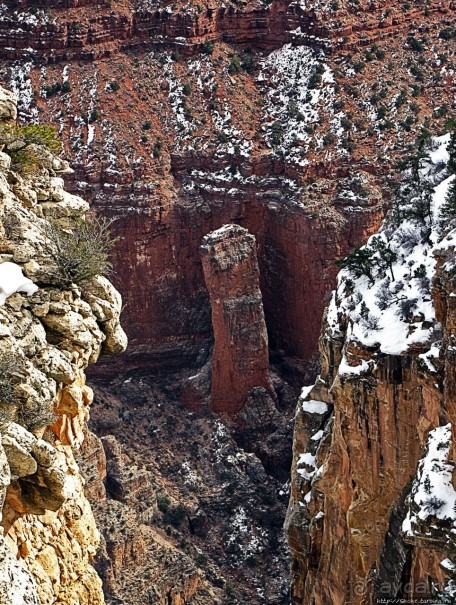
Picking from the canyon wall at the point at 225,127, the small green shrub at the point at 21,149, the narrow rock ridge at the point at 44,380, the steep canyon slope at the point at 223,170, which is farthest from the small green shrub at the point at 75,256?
the canyon wall at the point at 225,127

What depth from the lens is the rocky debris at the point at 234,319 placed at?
72.2 metres

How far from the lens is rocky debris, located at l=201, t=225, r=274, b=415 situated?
72188mm

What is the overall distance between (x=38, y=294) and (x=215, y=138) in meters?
59.6

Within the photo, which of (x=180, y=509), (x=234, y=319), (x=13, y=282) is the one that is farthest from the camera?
(x=234, y=319)

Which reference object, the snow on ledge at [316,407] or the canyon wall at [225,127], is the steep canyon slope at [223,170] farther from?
the snow on ledge at [316,407]

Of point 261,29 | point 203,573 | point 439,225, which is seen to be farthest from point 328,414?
point 261,29

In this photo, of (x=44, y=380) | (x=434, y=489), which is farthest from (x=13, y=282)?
(x=434, y=489)

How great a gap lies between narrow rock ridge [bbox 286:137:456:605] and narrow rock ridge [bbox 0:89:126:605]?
11.3 m

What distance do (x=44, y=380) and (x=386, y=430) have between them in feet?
65.9

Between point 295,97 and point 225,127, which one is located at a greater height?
point 295,97

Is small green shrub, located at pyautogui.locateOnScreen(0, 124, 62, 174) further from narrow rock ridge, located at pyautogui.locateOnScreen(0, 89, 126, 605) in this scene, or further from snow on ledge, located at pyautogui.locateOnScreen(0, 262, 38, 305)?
snow on ledge, located at pyautogui.locateOnScreen(0, 262, 38, 305)

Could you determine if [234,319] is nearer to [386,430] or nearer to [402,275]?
[402,275]

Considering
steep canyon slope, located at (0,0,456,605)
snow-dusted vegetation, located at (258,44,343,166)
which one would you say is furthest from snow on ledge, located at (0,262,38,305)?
snow-dusted vegetation, located at (258,44,343,166)

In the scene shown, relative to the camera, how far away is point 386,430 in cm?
3906
